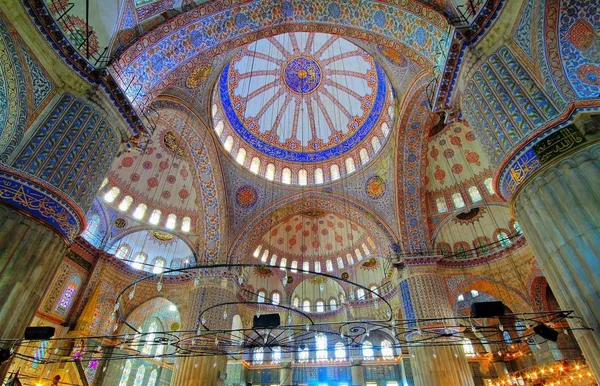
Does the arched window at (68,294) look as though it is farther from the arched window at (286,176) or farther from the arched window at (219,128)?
the arched window at (286,176)

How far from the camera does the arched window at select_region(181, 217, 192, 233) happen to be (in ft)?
53.8

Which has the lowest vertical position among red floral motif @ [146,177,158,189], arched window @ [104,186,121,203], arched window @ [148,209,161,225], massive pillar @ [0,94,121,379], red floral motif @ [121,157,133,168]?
massive pillar @ [0,94,121,379]

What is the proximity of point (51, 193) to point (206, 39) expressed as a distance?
20.3ft

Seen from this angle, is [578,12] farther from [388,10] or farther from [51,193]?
[51,193]

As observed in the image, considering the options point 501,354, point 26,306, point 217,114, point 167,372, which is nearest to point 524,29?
point 26,306

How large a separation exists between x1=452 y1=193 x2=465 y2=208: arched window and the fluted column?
951 cm

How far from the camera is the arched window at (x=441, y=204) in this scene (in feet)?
48.0

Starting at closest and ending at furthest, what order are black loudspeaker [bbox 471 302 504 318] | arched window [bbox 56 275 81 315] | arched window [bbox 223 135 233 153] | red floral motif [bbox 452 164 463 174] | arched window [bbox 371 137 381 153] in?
black loudspeaker [bbox 471 302 504 318] < arched window [bbox 56 275 81 315] < red floral motif [bbox 452 164 463 174] < arched window [bbox 223 135 233 153] < arched window [bbox 371 137 381 153]

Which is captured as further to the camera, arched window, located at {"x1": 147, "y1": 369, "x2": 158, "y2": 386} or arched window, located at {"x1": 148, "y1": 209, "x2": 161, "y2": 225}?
arched window, located at {"x1": 147, "y1": 369, "x2": 158, "y2": 386}

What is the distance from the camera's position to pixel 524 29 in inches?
241

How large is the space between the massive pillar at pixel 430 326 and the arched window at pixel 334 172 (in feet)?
19.9

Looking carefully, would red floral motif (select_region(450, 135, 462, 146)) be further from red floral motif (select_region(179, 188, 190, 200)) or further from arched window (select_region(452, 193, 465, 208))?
red floral motif (select_region(179, 188, 190, 200))

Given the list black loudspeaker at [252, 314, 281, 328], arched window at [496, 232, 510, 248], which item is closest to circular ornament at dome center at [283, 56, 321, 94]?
arched window at [496, 232, 510, 248]

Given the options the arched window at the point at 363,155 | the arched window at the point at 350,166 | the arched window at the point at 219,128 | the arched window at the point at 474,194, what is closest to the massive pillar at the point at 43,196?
the arched window at the point at 219,128
